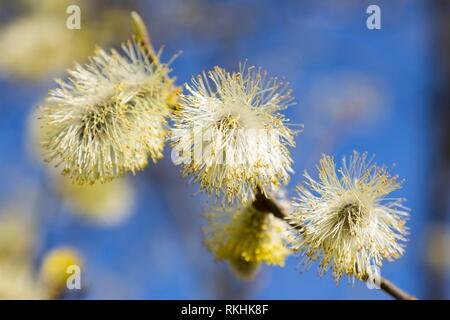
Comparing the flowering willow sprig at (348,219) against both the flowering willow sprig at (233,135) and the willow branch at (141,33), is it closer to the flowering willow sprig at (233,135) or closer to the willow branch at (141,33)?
the flowering willow sprig at (233,135)

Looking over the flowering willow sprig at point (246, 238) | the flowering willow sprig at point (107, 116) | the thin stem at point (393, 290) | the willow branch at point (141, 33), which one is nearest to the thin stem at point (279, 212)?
the thin stem at point (393, 290)

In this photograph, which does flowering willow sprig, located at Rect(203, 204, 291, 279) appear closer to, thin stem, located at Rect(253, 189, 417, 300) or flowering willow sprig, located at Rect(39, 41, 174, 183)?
thin stem, located at Rect(253, 189, 417, 300)

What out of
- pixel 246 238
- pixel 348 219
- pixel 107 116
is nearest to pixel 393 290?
pixel 348 219

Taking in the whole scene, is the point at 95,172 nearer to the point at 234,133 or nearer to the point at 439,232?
the point at 234,133

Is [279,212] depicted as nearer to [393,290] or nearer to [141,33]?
[393,290]

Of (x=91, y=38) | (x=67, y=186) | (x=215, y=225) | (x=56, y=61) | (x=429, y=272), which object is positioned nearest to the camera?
(x=215, y=225)

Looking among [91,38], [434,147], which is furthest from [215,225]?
[434,147]
